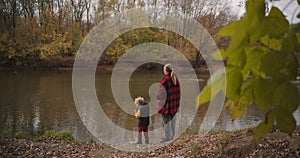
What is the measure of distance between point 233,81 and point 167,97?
5.92 m

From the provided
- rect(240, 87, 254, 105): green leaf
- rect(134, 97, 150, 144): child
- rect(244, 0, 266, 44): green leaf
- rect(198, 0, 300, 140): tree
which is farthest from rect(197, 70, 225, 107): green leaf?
rect(134, 97, 150, 144): child

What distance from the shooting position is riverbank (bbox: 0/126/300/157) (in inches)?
201

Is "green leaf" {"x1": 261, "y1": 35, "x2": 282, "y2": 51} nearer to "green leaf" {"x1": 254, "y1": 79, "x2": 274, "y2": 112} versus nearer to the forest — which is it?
"green leaf" {"x1": 254, "y1": 79, "x2": 274, "y2": 112}

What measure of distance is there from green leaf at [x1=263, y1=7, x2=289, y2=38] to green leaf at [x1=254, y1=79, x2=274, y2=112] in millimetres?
112

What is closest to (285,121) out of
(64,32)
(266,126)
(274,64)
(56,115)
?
(266,126)

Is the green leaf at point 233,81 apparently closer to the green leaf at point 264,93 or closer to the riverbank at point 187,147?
the green leaf at point 264,93

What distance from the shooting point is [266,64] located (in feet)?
2.27

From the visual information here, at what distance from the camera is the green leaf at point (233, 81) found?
0.66 meters

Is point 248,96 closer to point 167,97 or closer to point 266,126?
point 266,126

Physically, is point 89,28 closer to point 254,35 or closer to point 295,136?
point 295,136

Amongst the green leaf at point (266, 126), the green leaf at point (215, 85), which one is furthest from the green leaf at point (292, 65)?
the green leaf at point (215, 85)

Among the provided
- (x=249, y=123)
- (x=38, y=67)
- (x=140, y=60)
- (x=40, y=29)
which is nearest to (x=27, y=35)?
(x=40, y=29)

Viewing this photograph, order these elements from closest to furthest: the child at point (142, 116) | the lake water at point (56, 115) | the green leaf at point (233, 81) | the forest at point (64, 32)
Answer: the green leaf at point (233, 81), the child at point (142, 116), the lake water at point (56, 115), the forest at point (64, 32)

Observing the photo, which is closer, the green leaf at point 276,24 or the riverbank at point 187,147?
the green leaf at point 276,24
